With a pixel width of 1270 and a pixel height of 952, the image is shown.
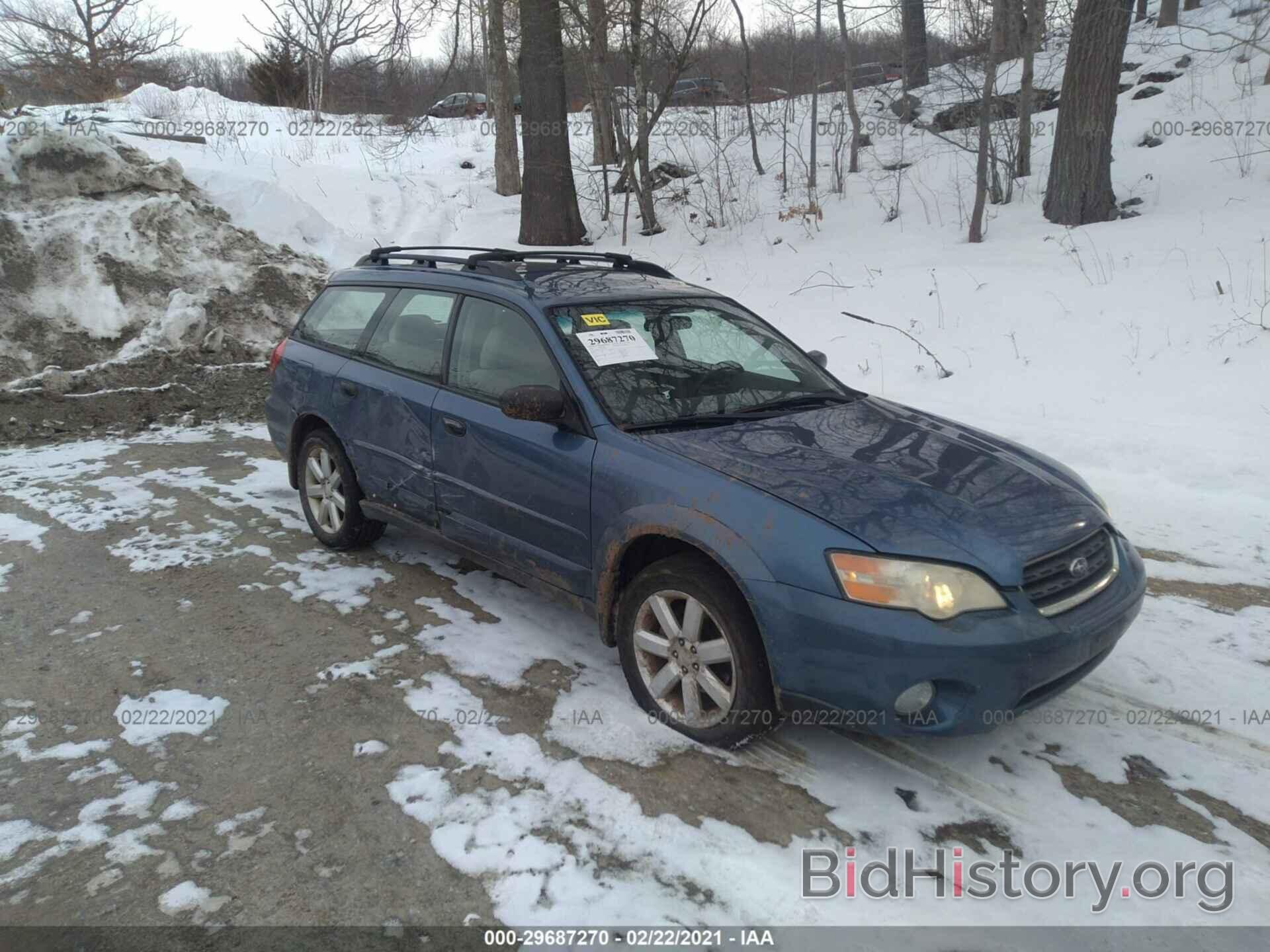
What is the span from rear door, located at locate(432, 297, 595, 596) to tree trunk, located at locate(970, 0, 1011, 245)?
824 cm

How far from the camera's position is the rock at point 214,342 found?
1009cm

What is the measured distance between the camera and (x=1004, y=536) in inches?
117

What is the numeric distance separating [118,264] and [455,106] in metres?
22.9

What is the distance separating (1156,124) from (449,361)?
12.6m

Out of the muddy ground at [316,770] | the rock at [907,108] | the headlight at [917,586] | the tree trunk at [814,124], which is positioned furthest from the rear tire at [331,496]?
the rock at [907,108]

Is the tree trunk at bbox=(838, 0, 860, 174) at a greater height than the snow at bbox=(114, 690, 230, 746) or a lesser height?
greater

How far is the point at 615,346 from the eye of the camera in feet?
12.8

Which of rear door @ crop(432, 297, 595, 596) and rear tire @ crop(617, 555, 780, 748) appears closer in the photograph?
rear tire @ crop(617, 555, 780, 748)

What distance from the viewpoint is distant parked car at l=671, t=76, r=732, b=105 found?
1670 centimetres

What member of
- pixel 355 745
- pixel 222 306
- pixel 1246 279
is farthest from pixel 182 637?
pixel 1246 279

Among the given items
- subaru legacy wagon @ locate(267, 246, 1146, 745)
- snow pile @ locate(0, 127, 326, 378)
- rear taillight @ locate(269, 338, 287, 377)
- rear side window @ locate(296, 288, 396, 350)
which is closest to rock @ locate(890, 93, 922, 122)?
snow pile @ locate(0, 127, 326, 378)

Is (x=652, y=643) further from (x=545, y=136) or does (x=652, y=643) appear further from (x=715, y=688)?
(x=545, y=136)

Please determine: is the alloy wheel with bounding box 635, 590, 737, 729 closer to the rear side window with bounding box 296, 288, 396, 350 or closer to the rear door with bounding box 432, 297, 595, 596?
the rear door with bounding box 432, 297, 595, 596

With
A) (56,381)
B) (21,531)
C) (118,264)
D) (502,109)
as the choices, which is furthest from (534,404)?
(502,109)
